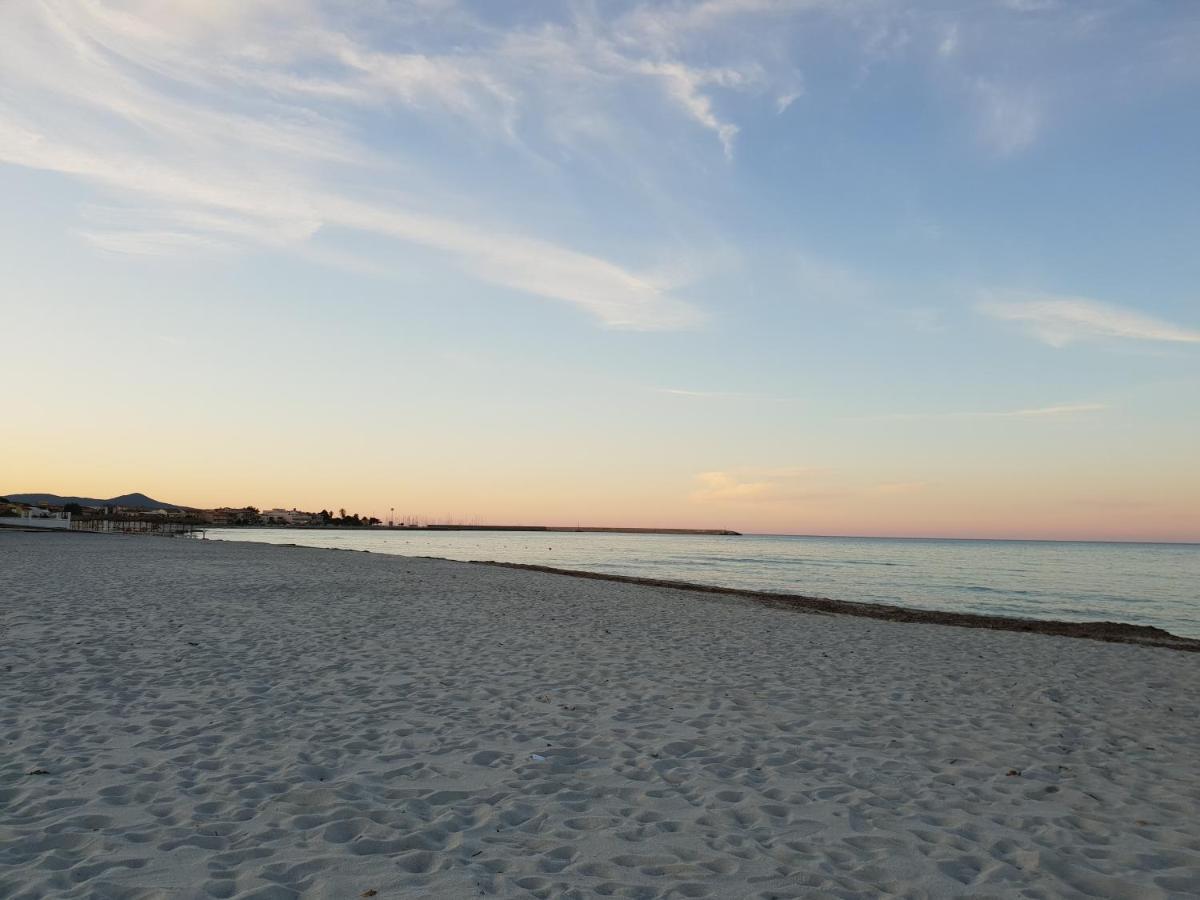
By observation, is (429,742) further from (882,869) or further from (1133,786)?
(1133,786)

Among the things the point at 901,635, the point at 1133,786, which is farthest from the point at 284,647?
the point at 901,635

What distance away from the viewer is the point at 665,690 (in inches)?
363

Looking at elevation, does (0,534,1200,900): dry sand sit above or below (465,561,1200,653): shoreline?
above

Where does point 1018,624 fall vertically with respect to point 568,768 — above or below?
below

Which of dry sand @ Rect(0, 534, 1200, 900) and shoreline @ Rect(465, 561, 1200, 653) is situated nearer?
dry sand @ Rect(0, 534, 1200, 900)

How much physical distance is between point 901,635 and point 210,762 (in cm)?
1380

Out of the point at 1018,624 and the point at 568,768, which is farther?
the point at 1018,624

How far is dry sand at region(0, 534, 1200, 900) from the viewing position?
14.3 feet

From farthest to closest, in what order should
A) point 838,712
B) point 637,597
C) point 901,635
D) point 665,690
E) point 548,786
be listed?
1. point 637,597
2. point 901,635
3. point 665,690
4. point 838,712
5. point 548,786

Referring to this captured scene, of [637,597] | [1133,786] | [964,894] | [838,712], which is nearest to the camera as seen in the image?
[964,894]

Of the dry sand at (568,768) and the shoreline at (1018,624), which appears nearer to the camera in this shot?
the dry sand at (568,768)

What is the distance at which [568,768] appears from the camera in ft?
20.2

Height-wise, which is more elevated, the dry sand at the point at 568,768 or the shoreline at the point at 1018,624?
the dry sand at the point at 568,768

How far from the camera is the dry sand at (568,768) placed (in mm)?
4363
